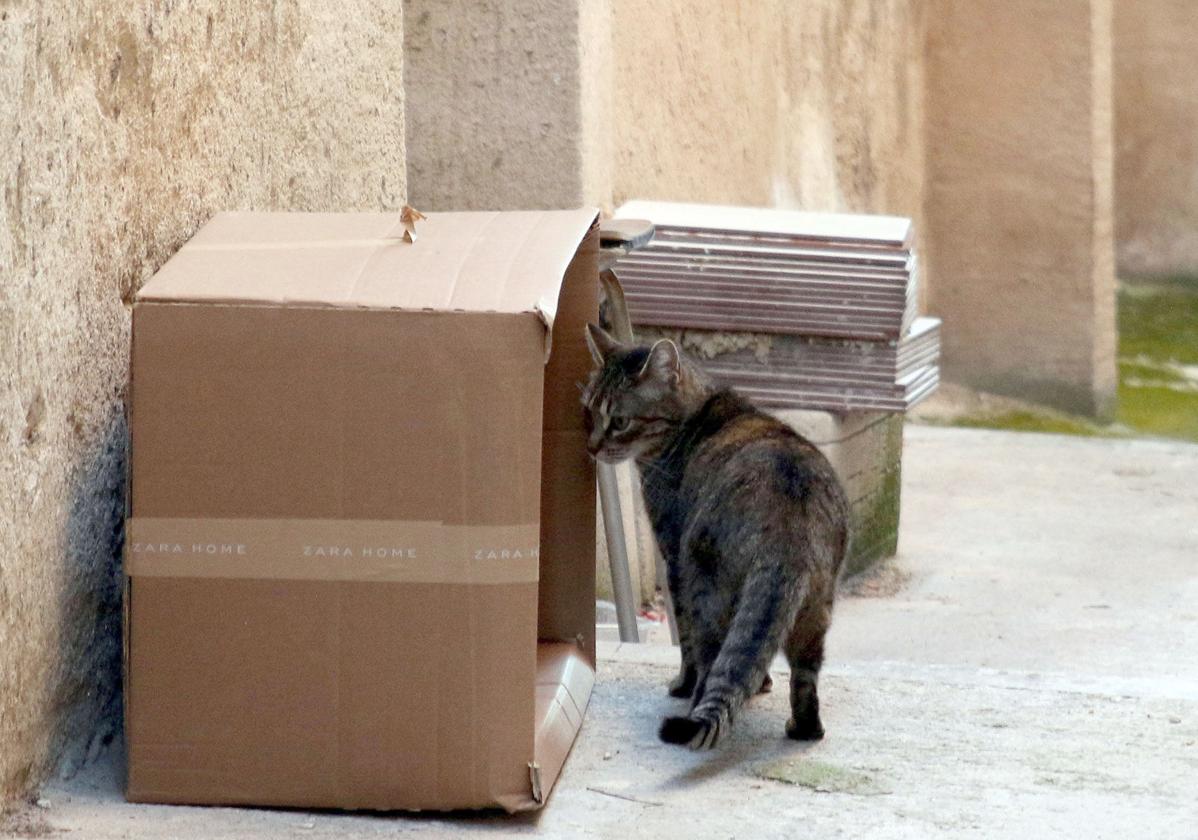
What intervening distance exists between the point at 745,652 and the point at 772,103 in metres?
4.70

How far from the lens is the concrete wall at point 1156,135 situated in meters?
11.4

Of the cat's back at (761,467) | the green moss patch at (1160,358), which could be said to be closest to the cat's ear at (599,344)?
the cat's back at (761,467)

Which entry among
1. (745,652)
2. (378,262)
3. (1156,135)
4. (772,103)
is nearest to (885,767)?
(745,652)

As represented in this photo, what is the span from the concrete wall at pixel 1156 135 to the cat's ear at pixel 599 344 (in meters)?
9.78

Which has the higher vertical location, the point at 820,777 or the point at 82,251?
the point at 82,251

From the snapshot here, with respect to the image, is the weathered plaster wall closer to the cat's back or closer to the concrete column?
the concrete column

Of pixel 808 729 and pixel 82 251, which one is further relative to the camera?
pixel 808 729

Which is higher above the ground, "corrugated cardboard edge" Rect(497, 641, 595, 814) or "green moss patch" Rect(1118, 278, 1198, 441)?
"corrugated cardboard edge" Rect(497, 641, 595, 814)

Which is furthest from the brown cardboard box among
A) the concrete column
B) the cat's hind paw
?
the concrete column

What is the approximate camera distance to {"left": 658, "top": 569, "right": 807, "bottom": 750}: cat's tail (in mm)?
2322

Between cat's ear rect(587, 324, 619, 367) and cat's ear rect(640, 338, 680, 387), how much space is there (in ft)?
0.21

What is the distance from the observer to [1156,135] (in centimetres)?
1157

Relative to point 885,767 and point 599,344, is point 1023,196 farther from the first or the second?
point 885,767

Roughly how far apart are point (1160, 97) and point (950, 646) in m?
8.42
